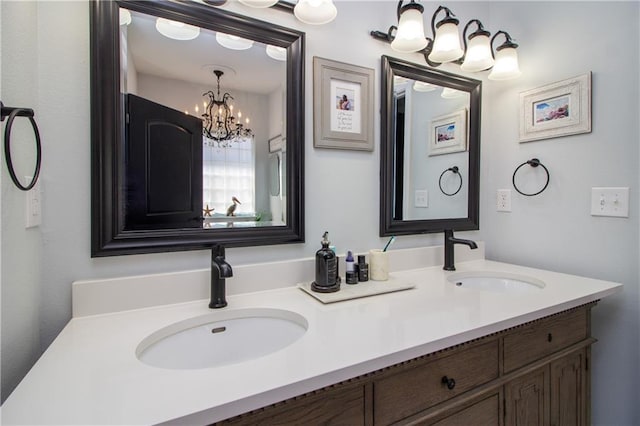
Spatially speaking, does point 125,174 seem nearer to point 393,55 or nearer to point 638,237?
point 393,55

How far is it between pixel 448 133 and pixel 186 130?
1294 mm

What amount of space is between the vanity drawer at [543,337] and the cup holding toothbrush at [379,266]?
1.54 ft

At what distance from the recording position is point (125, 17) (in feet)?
3.26

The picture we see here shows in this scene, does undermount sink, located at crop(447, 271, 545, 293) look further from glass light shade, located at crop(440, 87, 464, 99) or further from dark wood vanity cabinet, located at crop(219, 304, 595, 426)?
glass light shade, located at crop(440, 87, 464, 99)

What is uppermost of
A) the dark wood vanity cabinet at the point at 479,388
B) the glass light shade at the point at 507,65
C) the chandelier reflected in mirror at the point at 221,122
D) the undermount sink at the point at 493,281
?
the glass light shade at the point at 507,65

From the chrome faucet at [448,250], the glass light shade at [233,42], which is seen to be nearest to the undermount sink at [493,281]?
the chrome faucet at [448,250]

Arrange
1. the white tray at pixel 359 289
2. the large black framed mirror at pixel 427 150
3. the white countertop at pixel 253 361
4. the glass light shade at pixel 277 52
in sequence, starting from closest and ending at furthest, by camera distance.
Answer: the white countertop at pixel 253 361
the white tray at pixel 359 289
the glass light shade at pixel 277 52
the large black framed mirror at pixel 427 150

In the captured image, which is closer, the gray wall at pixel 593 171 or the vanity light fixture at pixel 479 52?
the gray wall at pixel 593 171

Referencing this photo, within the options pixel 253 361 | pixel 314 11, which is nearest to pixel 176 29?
pixel 314 11

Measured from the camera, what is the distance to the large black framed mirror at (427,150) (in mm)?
1477

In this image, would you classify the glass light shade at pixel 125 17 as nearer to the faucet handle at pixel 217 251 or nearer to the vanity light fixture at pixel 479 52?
the faucet handle at pixel 217 251

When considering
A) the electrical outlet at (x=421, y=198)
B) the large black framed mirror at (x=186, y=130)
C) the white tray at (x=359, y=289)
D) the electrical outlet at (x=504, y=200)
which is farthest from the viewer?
the electrical outlet at (x=504, y=200)

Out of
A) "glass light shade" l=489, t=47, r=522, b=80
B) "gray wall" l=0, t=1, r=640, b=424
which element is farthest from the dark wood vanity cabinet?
"glass light shade" l=489, t=47, r=522, b=80

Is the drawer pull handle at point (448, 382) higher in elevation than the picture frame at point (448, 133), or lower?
lower
